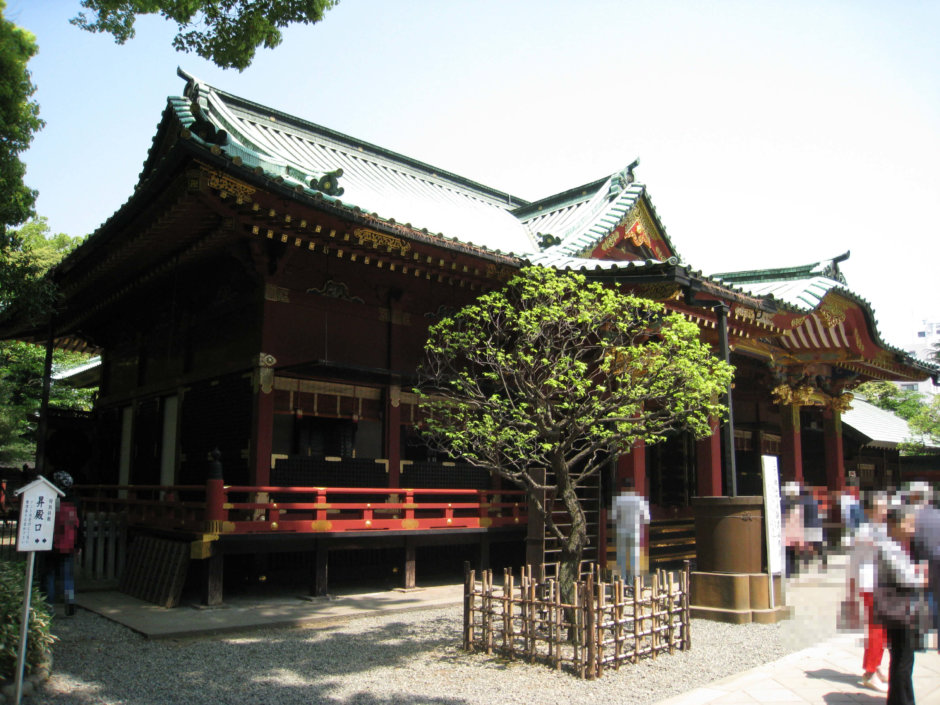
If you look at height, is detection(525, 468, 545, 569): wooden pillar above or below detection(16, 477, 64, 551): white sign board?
below

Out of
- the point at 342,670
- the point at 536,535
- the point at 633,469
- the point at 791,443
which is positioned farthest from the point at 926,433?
the point at 342,670

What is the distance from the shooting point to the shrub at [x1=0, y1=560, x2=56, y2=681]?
5.80 m

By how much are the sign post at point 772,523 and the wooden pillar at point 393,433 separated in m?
5.48

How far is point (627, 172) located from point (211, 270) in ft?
32.4

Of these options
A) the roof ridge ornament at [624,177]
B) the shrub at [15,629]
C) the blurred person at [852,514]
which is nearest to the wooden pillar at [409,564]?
the shrub at [15,629]

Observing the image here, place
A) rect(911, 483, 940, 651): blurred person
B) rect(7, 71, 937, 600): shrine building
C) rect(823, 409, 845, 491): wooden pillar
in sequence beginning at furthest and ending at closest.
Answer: rect(823, 409, 845, 491): wooden pillar
rect(7, 71, 937, 600): shrine building
rect(911, 483, 940, 651): blurred person

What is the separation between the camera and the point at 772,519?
381 inches

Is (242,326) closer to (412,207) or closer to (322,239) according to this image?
(322,239)

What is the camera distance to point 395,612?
9.60 m

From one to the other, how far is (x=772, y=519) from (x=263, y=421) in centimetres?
712

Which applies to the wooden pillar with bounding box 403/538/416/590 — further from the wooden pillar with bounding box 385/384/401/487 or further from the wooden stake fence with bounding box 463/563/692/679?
the wooden stake fence with bounding box 463/563/692/679

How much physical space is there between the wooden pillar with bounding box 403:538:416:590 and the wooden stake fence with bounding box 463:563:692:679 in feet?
11.0

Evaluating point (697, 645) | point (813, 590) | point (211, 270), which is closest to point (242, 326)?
point (211, 270)

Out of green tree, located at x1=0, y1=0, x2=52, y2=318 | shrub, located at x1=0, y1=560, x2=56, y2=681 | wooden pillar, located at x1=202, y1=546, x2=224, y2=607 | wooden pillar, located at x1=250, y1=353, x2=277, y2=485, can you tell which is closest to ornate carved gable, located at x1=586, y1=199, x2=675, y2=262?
wooden pillar, located at x1=250, y1=353, x2=277, y2=485
